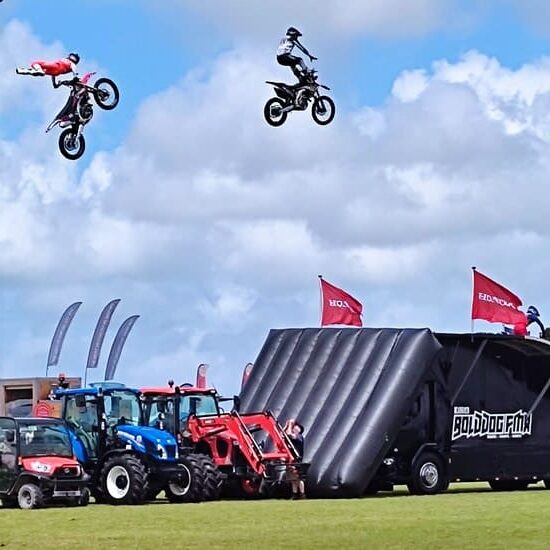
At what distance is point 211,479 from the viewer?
28484 millimetres

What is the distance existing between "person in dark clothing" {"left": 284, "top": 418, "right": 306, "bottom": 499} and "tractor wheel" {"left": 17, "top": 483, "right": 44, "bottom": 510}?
5.03 m

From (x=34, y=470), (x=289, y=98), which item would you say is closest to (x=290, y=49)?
(x=289, y=98)

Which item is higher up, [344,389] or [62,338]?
[62,338]

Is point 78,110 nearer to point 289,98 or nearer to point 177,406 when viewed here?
point 289,98

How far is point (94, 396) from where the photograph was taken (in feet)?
95.0

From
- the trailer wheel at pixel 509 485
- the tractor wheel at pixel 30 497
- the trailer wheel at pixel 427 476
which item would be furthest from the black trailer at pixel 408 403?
the tractor wheel at pixel 30 497

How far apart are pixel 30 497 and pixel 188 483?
3.16 meters

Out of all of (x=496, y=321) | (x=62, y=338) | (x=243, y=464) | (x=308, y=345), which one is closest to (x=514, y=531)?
(x=243, y=464)

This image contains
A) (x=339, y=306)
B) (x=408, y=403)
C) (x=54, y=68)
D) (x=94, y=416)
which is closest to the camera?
(x=54, y=68)

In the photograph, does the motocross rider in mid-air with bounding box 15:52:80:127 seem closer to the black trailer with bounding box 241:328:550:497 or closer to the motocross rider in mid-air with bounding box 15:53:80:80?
the motocross rider in mid-air with bounding box 15:53:80:80

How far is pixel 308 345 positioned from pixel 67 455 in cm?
628

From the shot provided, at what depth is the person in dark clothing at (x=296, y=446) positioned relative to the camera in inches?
1150

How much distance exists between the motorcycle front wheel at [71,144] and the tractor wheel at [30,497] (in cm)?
788

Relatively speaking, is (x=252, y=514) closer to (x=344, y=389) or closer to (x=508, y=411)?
(x=344, y=389)
